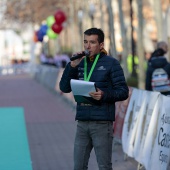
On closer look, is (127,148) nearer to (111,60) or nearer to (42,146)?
(42,146)

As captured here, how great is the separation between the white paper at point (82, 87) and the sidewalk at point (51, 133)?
420 centimetres

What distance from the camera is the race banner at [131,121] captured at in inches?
475

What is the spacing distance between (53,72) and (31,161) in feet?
71.1

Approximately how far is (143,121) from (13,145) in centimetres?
352

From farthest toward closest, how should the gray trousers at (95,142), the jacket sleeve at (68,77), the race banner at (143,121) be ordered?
the race banner at (143,121), the jacket sleeve at (68,77), the gray trousers at (95,142)

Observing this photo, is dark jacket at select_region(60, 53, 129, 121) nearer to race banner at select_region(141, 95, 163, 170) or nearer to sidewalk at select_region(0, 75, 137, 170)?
race banner at select_region(141, 95, 163, 170)

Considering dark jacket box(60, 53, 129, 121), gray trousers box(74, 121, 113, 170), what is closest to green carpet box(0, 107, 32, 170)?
gray trousers box(74, 121, 113, 170)

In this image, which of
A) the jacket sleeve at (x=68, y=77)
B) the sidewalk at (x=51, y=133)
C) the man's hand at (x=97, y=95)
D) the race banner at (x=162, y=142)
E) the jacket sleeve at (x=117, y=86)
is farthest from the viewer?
the sidewalk at (x=51, y=133)

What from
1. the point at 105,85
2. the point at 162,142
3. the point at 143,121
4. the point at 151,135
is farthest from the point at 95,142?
the point at 143,121

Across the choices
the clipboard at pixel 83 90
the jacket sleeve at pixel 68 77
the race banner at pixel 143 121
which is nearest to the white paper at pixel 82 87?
the clipboard at pixel 83 90

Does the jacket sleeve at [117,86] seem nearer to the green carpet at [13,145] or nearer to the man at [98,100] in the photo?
the man at [98,100]

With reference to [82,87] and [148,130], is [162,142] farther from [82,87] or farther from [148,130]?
[82,87]

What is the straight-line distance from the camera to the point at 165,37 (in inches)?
739

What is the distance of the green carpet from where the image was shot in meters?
12.0
